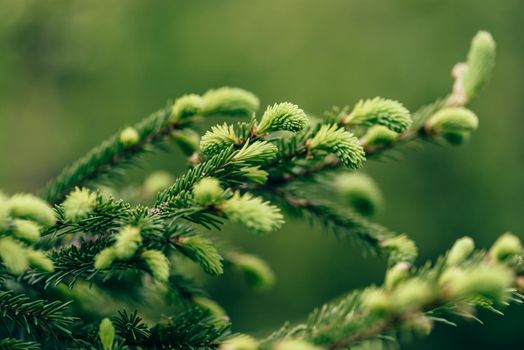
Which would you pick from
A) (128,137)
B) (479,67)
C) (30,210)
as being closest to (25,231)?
(30,210)

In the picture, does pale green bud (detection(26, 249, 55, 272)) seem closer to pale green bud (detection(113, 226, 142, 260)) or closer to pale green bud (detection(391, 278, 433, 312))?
pale green bud (detection(113, 226, 142, 260))

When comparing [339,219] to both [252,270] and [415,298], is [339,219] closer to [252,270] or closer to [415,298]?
[252,270]

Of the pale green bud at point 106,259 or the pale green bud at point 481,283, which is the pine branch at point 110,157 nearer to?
the pale green bud at point 106,259

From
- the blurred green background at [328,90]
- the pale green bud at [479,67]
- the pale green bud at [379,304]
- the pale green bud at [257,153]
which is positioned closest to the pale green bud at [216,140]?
the pale green bud at [257,153]

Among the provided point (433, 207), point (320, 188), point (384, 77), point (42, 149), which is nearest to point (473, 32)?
point (384, 77)

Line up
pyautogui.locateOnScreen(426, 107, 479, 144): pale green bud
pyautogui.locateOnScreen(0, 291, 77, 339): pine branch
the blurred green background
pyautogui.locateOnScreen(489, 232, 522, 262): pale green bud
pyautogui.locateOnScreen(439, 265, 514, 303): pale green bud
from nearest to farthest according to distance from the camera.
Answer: pyautogui.locateOnScreen(439, 265, 514, 303): pale green bud
pyautogui.locateOnScreen(489, 232, 522, 262): pale green bud
pyautogui.locateOnScreen(0, 291, 77, 339): pine branch
pyautogui.locateOnScreen(426, 107, 479, 144): pale green bud
the blurred green background

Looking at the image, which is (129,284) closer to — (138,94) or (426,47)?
(138,94)

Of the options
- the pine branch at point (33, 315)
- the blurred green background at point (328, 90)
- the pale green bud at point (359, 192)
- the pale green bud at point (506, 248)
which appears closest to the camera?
the pale green bud at point (506, 248)

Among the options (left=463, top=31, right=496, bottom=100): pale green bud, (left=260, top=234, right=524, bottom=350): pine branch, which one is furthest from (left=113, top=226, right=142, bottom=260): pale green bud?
(left=463, top=31, right=496, bottom=100): pale green bud
